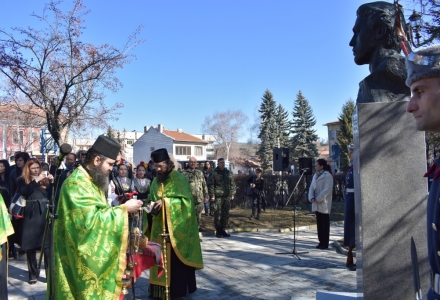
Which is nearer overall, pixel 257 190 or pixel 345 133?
pixel 257 190

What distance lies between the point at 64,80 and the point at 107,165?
9550 millimetres

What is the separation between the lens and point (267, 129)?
180 ft

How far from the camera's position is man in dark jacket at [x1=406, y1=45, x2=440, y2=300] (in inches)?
69.9

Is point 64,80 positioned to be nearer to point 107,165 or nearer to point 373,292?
point 107,165

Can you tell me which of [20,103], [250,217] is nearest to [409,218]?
[250,217]

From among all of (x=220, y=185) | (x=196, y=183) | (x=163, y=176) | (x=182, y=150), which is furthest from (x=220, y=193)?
(x=182, y=150)

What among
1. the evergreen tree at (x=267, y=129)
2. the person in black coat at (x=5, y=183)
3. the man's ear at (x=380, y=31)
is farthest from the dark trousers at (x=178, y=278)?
the evergreen tree at (x=267, y=129)

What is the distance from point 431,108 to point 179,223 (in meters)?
4.40

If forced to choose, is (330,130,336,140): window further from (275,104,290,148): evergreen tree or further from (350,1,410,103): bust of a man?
(350,1,410,103): bust of a man

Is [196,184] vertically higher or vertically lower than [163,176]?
lower

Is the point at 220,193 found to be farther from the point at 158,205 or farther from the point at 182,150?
the point at 182,150

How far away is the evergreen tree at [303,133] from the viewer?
173 ft

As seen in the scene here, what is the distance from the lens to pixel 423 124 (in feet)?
5.93

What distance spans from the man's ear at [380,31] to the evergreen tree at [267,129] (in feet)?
158
